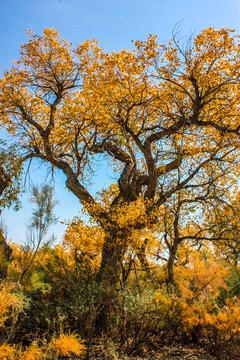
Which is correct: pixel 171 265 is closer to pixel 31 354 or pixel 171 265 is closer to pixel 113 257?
pixel 113 257

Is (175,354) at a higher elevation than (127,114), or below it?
below

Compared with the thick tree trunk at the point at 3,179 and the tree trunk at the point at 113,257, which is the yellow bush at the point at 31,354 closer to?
the tree trunk at the point at 113,257

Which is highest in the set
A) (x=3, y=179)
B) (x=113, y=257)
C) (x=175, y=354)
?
(x=3, y=179)

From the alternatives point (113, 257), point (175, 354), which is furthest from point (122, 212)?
point (175, 354)

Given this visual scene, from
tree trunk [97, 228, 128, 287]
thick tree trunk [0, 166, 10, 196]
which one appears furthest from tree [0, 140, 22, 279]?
tree trunk [97, 228, 128, 287]

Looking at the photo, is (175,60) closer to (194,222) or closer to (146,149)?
(146,149)

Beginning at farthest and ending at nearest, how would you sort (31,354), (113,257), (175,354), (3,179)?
(3,179) < (113,257) < (175,354) < (31,354)

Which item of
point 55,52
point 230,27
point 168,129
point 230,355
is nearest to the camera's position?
point 230,355

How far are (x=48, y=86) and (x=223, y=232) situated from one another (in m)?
8.25

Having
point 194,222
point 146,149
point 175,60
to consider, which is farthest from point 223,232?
Answer: point 175,60

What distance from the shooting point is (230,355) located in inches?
188

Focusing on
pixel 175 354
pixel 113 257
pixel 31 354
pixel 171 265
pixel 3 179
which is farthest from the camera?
pixel 171 265

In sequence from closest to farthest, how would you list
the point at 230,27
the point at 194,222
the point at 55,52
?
1. the point at 230,27
2. the point at 55,52
3. the point at 194,222

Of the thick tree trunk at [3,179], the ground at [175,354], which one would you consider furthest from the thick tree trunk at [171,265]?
the thick tree trunk at [3,179]
